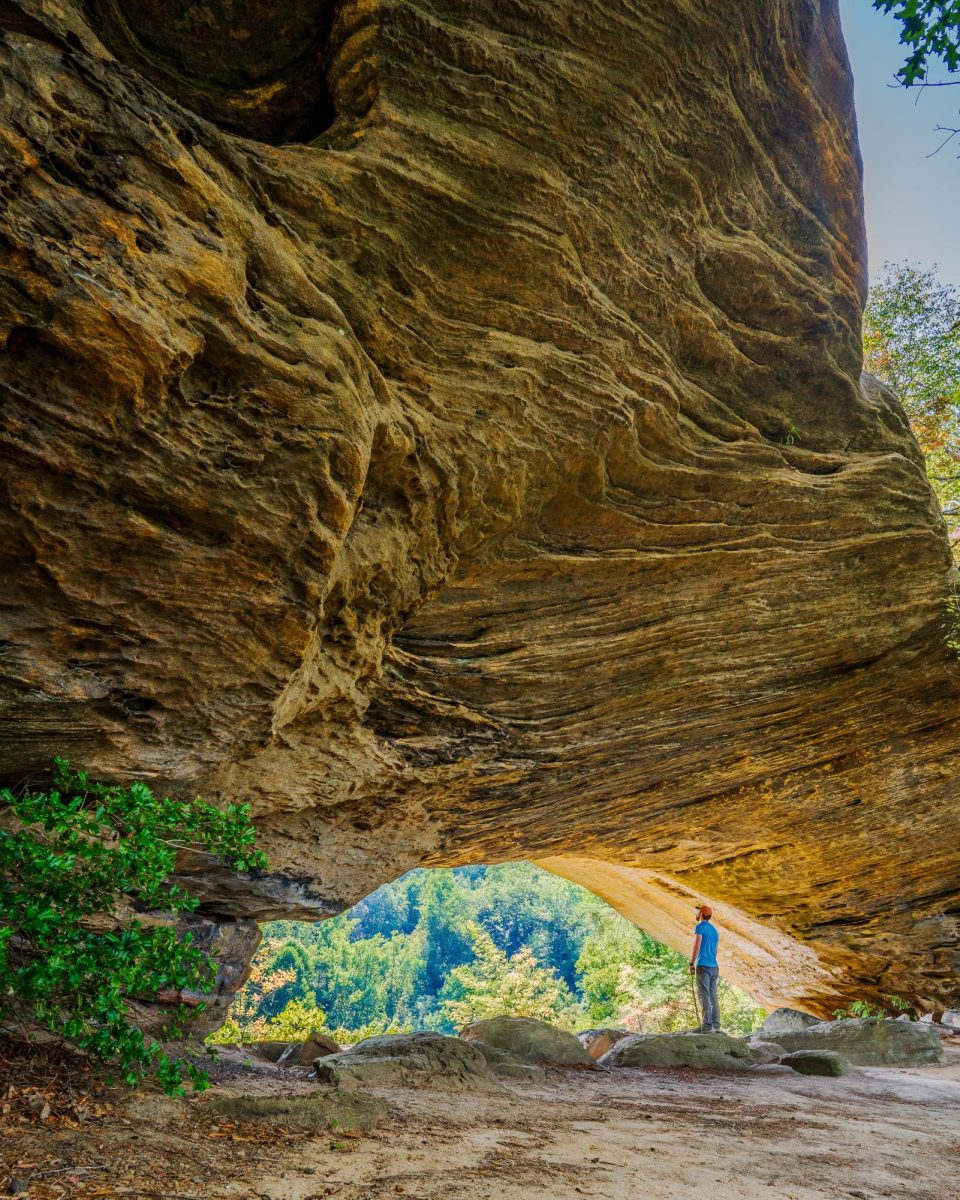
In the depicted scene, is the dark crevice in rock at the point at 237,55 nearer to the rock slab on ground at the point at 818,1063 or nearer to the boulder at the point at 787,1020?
the rock slab on ground at the point at 818,1063

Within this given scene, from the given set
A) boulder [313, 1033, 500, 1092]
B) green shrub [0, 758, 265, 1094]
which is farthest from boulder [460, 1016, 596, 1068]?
green shrub [0, 758, 265, 1094]

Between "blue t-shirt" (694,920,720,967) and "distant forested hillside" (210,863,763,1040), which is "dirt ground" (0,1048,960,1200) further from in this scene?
"distant forested hillside" (210,863,763,1040)

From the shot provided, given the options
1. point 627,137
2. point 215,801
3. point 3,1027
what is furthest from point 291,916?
point 627,137

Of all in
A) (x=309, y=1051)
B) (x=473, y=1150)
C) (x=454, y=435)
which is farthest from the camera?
(x=309, y=1051)

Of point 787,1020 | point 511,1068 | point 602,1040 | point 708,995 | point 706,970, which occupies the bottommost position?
point 787,1020

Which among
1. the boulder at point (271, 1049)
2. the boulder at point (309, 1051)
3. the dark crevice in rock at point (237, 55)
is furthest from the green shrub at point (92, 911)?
the boulder at point (271, 1049)

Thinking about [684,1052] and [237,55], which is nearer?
[237,55]

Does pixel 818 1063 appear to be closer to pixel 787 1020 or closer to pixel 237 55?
pixel 787 1020

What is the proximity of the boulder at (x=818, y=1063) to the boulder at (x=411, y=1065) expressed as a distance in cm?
571

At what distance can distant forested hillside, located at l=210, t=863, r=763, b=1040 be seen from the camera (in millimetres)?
25234

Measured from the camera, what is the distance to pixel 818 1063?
36.4 ft

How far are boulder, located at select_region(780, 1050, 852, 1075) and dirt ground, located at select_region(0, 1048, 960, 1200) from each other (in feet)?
9.66

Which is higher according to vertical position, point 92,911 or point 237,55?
point 237,55

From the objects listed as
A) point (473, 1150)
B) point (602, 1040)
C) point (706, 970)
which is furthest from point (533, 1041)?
point (473, 1150)
